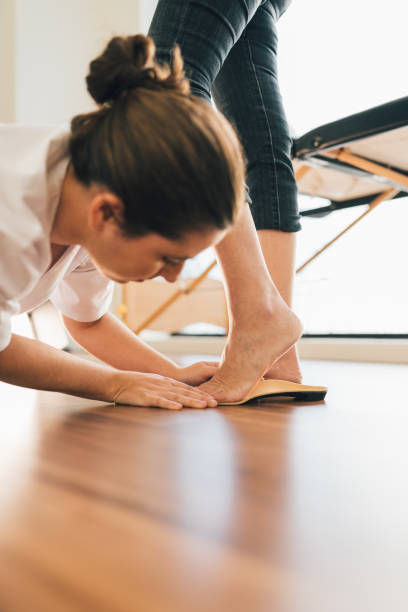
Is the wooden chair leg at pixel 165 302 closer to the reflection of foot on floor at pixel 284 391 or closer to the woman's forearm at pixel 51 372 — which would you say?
the reflection of foot on floor at pixel 284 391

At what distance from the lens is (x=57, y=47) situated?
11.6 ft

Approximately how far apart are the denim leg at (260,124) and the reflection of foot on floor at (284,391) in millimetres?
258

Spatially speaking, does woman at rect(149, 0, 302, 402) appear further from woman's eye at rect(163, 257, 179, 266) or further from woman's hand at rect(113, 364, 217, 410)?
woman's eye at rect(163, 257, 179, 266)

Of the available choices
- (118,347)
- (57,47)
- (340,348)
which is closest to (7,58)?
(57,47)

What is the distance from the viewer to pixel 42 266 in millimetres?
597

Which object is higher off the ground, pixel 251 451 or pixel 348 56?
pixel 348 56

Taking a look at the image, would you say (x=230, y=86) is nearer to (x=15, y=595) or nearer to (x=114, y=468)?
(x=114, y=468)

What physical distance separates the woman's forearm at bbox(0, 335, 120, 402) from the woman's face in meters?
0.15

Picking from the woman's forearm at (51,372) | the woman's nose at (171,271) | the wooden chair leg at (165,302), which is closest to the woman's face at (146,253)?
the woman's nose at (171,271)

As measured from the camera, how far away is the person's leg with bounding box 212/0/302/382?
91cm

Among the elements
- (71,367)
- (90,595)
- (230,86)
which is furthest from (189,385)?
(90,595)

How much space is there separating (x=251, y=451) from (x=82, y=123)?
382mm

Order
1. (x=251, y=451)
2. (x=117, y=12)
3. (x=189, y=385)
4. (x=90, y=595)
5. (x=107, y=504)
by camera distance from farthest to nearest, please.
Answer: (x=117, y=12), (x=189, y=385), (x=251, y=451), (x=107, y=504), (x=90, y=595)

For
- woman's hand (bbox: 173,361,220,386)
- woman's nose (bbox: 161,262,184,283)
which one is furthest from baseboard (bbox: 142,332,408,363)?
woman's nose (bbox: 161,262,184,283)
